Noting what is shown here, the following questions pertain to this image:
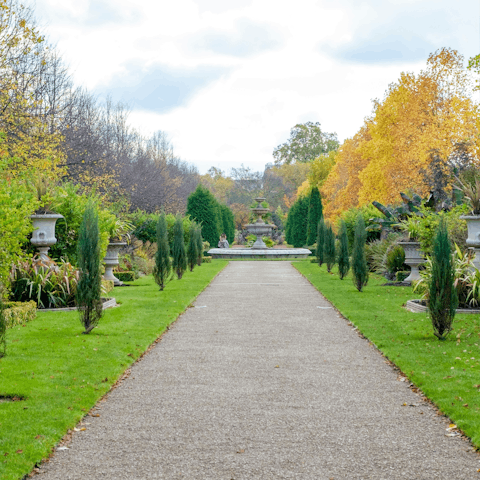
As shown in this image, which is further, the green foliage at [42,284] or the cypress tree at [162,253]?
the cypress tree at [162,253]

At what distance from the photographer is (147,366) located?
6.82m

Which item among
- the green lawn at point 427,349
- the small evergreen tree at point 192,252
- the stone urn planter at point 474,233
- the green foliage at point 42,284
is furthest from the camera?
the small evergreen tree at point 192,252

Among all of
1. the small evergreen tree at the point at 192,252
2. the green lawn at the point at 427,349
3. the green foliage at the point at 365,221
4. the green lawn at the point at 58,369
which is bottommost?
the green lawn at the point at 58,369

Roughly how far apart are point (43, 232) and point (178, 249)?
665 cm

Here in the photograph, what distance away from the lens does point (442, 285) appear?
26.0 feet

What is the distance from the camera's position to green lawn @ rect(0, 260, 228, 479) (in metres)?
4.25

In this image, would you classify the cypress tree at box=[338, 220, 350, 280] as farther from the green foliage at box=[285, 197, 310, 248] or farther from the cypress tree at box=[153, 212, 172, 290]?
the green foliage at box=[285, 197, 310, 248]

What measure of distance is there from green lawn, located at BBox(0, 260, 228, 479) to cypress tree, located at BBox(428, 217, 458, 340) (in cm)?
408

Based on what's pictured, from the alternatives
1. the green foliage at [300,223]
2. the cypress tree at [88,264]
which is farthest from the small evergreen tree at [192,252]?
the green foliage at [300,223]

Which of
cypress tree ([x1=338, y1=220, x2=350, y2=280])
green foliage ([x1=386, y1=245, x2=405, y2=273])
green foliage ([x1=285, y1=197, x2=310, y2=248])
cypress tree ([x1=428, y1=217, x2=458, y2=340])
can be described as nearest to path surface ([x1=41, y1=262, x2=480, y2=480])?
cypress tree ([x1=428, y1=217, x2=458, y2=340])

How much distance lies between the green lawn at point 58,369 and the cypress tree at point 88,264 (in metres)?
0.51

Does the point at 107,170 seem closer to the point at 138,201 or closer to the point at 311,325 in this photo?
the point at 138,201

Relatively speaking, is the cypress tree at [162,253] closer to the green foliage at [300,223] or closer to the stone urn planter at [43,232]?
the stone urn planter at [43,232]

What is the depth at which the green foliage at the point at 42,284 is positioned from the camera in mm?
11141
